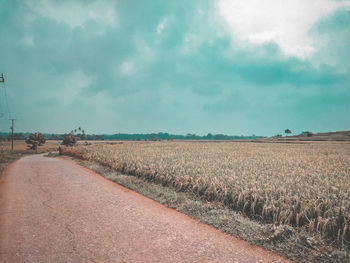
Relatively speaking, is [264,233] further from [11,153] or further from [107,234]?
[11,153]

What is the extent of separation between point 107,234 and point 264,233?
410 cm

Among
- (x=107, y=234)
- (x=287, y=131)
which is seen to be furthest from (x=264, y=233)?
(x=287, y=131)

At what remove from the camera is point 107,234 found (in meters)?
5.04

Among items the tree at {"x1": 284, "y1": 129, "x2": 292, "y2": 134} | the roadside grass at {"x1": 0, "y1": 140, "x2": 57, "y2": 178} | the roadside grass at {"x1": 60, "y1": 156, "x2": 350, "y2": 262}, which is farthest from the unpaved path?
the tree at {"x1": 284, "y1": 129, "x2": 292, "y2": 134}

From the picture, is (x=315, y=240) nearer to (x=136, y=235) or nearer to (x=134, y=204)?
(x=136, y=235)

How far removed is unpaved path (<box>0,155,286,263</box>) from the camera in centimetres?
413

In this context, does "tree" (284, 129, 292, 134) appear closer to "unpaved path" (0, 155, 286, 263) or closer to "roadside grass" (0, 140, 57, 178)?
"roadside grass" (0, 140, 57, 178)

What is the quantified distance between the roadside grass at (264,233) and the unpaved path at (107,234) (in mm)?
270

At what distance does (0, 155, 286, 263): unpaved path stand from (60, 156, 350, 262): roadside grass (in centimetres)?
27

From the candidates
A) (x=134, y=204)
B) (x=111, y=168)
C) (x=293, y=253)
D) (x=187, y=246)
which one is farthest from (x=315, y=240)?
(x=111, y=168)

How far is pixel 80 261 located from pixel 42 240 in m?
1.47

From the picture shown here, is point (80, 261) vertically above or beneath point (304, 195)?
beneath

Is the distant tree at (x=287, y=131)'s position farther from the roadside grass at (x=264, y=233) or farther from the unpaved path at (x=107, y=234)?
the unpaved path at (x=107, y=234)

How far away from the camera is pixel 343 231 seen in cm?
459
